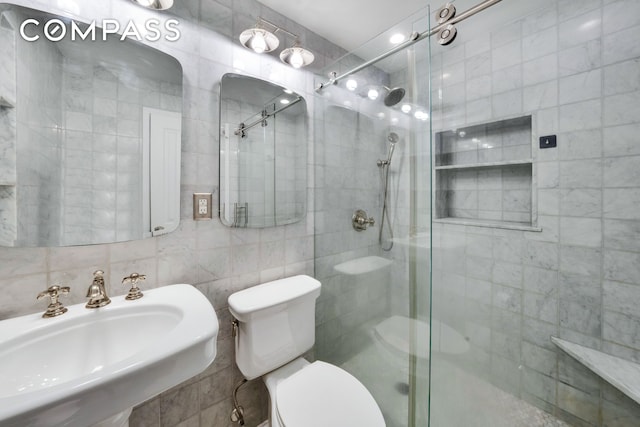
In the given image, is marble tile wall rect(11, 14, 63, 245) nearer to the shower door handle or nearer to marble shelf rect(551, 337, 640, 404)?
the shower door handle

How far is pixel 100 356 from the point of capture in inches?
31.2

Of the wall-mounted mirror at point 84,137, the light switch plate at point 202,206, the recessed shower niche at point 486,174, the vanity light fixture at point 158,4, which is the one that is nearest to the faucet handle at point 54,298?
the wall-mounted mirror at point 84,137

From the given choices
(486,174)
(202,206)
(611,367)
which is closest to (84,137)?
(202,206)

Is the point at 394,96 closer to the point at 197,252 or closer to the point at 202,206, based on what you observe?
the point at 202,206

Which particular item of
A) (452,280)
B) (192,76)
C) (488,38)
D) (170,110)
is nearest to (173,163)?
(170,110)

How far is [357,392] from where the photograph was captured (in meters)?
1.01

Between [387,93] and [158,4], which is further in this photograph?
[387,93]

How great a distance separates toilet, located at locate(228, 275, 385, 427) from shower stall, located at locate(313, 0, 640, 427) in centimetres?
27

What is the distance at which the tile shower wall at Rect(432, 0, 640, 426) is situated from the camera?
3.99ft

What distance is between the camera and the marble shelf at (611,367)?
3.57 feet

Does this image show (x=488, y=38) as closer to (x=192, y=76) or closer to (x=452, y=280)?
(x=452, y=280)

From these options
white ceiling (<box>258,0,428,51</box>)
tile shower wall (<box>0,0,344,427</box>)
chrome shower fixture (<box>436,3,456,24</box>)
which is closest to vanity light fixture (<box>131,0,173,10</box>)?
tile shower wall (<box>0,0,344,427</box>)

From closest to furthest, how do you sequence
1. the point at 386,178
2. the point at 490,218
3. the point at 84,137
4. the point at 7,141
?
the point at 7,141
the point at 84,137
the point at 386,178
the point at 490,218

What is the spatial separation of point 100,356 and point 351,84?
1623 millimetres
